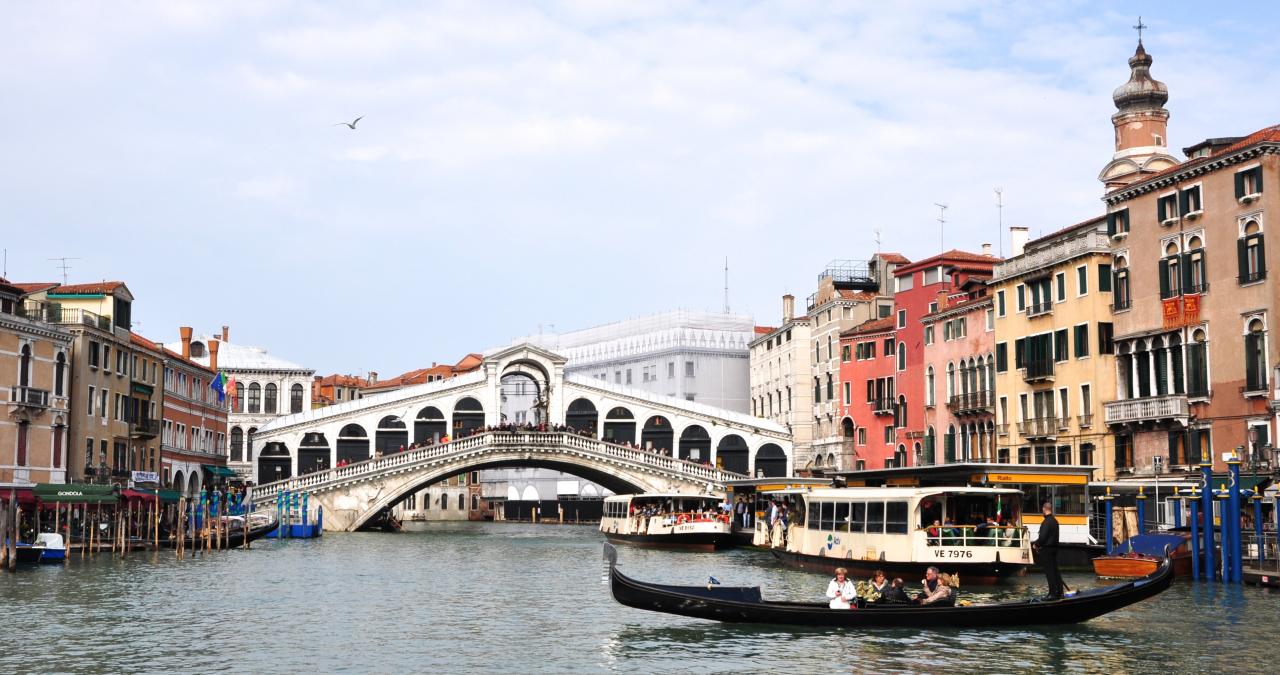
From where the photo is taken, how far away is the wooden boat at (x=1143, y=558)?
25828 mm

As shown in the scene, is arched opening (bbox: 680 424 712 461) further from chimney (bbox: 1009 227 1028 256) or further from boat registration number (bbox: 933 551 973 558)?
boat registration number (bbox: 933 551 973 558)

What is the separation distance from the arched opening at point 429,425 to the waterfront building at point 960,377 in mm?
18596

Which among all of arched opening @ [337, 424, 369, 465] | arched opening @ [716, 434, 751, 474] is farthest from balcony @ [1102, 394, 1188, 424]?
arched opening @ [337, 424, 369, 465]

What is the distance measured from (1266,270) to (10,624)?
969 inches

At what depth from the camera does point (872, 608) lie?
721 inches

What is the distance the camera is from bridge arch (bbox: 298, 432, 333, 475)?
55344 mm

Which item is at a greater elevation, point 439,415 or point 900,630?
point 439,415

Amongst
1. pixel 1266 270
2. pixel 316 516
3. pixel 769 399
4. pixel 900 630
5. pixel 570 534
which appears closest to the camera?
pixel 900 630

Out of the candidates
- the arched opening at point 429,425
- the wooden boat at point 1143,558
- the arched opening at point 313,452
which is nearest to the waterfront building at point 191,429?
the arched opening at point 313,452

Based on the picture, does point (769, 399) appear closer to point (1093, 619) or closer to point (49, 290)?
point (49, 290)

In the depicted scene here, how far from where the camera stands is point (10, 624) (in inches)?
783

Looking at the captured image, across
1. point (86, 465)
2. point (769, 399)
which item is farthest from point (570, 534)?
point (86, 465)

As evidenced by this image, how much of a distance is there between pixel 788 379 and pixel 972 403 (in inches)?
626

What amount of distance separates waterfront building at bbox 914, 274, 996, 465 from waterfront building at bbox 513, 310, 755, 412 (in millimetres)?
22698
